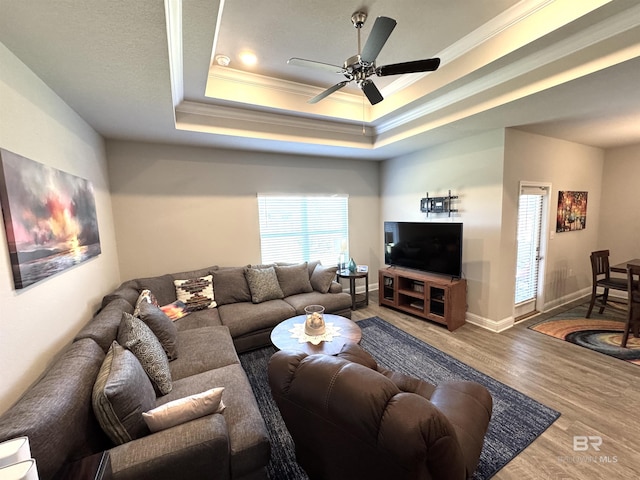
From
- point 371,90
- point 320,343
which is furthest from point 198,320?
point 371,90

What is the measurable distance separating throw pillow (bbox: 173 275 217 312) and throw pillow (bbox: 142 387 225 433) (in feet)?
6.53

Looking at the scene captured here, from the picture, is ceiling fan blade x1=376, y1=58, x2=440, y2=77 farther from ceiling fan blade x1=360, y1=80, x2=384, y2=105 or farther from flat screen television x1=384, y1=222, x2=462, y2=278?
flat screen television x1=384, y1=222, x2=462, y2=278

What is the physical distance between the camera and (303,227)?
459 centimetres

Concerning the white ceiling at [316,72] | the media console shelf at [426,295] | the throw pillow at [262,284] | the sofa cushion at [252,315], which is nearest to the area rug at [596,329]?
the media console shelf at [426,295]

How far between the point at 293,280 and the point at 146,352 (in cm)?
218

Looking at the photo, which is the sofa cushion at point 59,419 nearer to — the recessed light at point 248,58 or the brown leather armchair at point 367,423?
the brown leather armchair at point 367,423

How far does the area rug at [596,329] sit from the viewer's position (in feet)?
9.46

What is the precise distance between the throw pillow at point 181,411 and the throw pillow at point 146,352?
0.41 m

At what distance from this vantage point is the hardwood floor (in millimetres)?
1663

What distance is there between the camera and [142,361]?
1.64m

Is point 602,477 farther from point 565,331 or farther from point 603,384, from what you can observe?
point 565,331

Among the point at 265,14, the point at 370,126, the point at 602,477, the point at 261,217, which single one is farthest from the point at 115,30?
the point at 602,477

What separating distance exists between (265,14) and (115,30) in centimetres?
109

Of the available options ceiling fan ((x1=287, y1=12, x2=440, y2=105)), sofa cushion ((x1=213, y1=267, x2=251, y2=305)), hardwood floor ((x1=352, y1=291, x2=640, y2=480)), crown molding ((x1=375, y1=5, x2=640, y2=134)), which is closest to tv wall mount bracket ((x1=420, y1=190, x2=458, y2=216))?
crown molding ((x1=375, y1=5, x2=640, y2=134))
